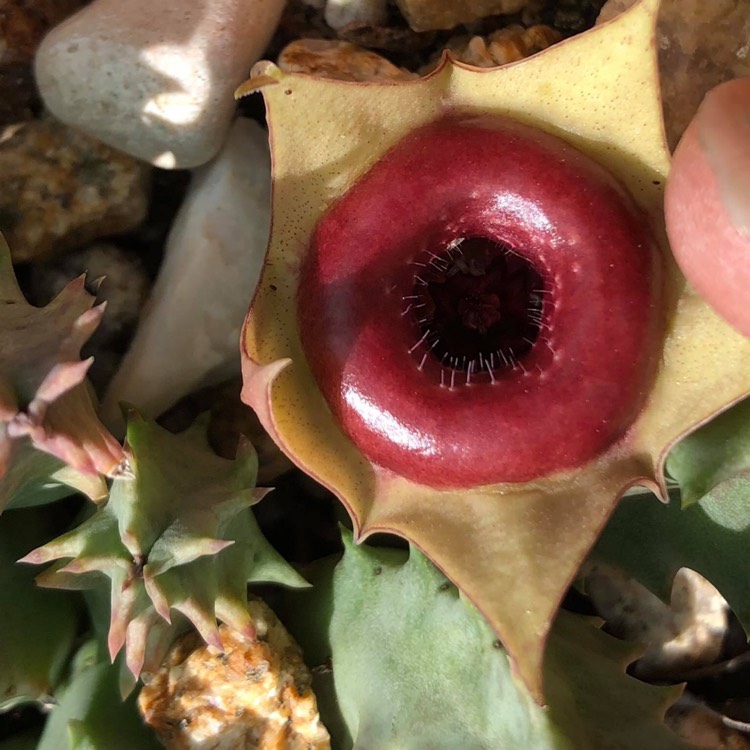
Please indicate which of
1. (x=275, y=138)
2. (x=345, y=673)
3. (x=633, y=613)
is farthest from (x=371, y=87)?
(x=633, y=613)

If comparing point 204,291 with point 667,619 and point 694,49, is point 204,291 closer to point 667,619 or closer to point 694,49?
point 694,49

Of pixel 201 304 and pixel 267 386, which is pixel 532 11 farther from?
pixel 267 386

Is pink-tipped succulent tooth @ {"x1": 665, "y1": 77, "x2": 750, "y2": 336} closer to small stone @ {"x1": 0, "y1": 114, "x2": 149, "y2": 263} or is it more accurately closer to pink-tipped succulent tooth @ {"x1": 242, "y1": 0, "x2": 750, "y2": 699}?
pink-tipped succulent tooth @ {"x1": 242, "y1": 0, "x2": 750, "y2": 699}

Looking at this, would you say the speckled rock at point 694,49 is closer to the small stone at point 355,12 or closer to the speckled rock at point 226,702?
the small stone at point 355,12

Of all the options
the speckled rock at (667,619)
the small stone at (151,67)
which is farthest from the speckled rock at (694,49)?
the speckled rock at (667,619)

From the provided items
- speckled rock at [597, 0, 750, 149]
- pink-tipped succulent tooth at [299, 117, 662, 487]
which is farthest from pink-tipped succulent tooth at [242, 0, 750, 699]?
speckled rock at [597, 0, 750, 149]

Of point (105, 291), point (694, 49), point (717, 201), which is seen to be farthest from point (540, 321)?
point (105, 291)

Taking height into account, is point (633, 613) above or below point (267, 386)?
below
